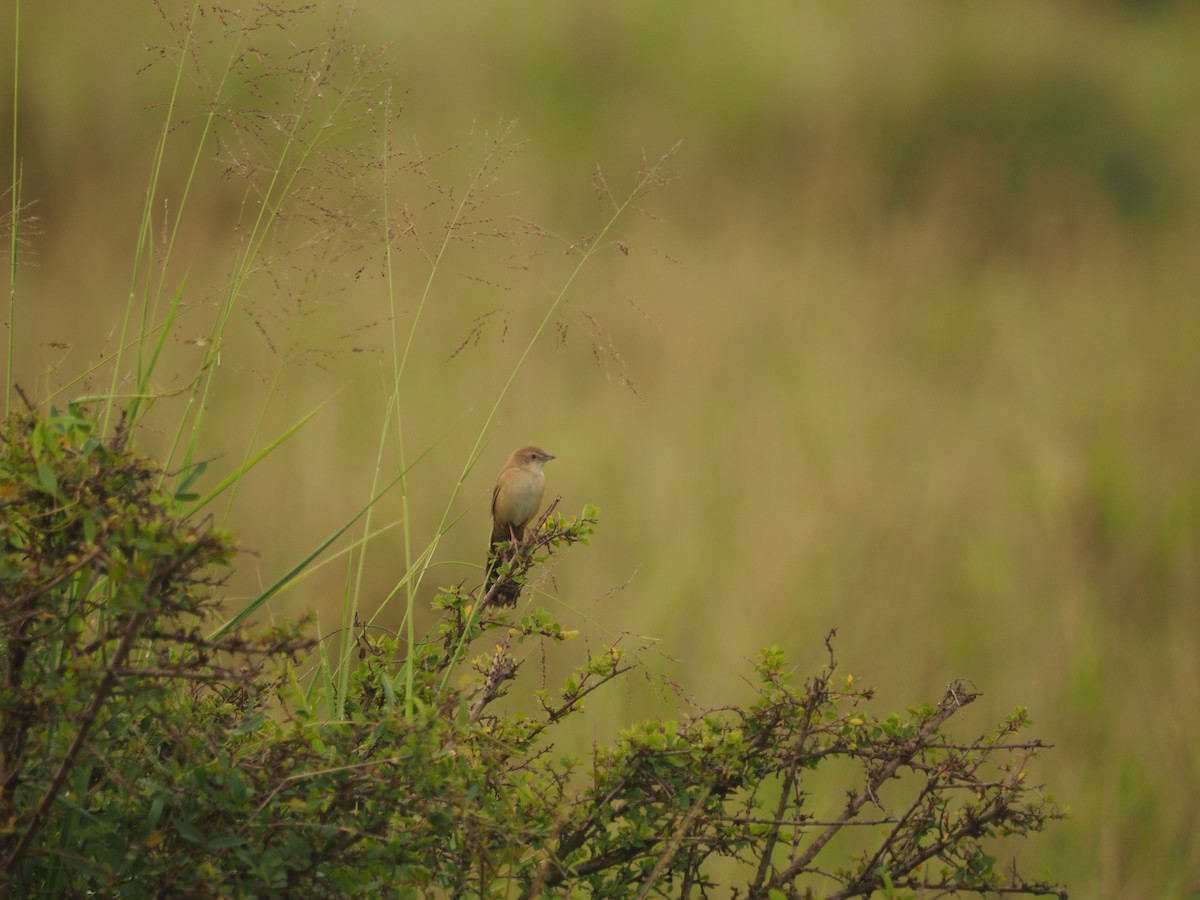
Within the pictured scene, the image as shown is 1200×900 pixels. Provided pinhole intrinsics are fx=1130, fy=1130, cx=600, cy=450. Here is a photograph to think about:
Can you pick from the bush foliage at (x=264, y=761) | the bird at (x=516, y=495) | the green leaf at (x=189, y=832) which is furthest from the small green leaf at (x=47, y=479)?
the bird at (x=516, y=495)

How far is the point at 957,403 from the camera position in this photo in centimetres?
817

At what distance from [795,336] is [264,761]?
7249mm

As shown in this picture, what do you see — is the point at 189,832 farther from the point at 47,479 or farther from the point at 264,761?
the point at 47,479

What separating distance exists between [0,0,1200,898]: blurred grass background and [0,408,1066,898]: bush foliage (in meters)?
0.95

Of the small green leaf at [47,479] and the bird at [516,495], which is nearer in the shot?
the small green leaf at [47,479]

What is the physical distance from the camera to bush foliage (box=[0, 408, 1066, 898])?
1424 mm

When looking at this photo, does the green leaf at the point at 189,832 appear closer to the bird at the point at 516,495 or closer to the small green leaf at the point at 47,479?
the small green leaf at the point at 47,479

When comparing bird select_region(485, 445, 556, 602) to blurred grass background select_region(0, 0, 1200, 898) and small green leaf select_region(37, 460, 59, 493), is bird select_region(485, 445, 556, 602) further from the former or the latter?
small green leaf select_region(37, 460, 59, 493)

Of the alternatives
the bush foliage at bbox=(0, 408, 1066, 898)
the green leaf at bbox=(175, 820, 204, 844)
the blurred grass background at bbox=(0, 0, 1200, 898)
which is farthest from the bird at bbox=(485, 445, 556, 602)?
the green leaf at bbox=(175, 820, 204, 844)

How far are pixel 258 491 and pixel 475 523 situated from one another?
4.44ft

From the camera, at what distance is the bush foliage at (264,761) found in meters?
1.42

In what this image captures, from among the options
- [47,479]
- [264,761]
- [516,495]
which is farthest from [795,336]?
[47,479]

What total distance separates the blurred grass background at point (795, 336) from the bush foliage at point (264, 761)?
95 cm

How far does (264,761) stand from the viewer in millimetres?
1624
